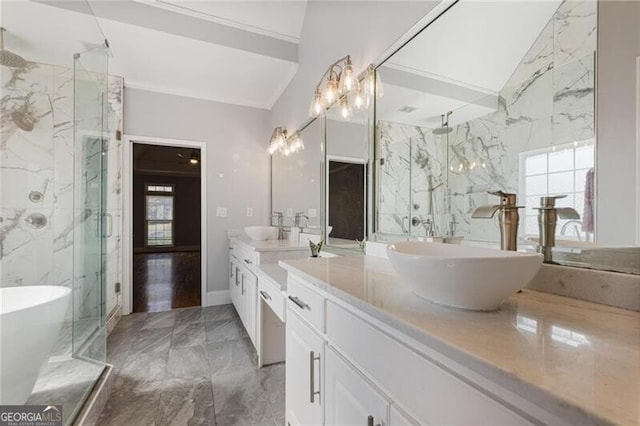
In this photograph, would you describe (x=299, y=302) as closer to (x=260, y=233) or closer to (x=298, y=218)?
(x=298, y=218)

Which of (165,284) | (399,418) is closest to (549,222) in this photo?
(399,418)

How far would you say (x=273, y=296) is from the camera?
1662mm

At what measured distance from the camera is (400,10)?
1.43m

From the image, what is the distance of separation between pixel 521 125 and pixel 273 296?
1.43 m

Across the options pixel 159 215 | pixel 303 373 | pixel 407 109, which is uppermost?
pixel 407 109

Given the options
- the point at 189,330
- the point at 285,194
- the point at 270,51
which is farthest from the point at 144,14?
the point at 189,330

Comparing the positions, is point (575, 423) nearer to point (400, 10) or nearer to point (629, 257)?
point (629, 257)

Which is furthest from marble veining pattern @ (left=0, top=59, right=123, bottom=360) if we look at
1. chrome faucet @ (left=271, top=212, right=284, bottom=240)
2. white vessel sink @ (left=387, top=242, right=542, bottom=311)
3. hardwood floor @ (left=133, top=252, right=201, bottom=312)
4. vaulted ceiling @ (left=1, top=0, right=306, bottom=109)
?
white vessel sink @ (left=387, top=242, right=542, bottom=311)

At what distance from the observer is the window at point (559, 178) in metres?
0.78

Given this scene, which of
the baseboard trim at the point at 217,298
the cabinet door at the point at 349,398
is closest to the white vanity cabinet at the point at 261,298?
the cabinet door at the point at 349,398

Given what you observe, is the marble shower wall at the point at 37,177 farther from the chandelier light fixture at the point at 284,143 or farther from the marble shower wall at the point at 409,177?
the marble shower wall at the point at 409,177

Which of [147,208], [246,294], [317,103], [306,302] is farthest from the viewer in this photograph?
[147,208]

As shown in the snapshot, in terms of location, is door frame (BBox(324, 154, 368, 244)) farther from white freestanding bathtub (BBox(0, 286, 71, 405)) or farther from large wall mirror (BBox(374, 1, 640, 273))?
white freestanding bathtub (BBox(0, 286, 71, 405))

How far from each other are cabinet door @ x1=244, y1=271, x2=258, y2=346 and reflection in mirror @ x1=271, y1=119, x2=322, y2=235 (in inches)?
25.8
